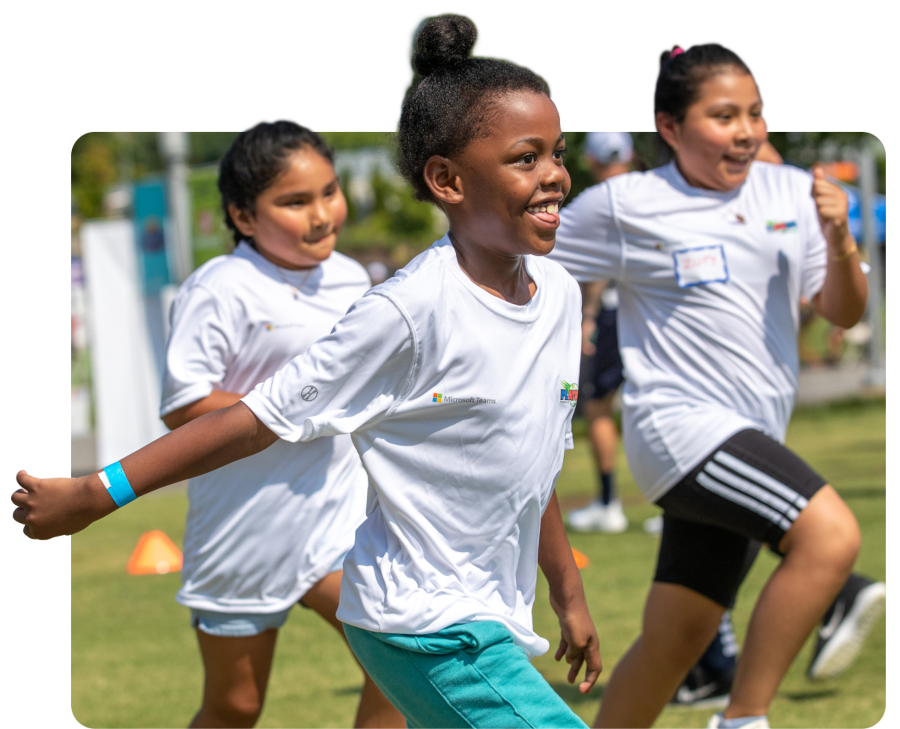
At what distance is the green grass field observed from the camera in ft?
A: 14.4

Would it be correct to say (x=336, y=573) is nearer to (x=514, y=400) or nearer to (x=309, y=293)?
(x=309, y=293)

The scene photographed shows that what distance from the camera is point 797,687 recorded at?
4.52 metres

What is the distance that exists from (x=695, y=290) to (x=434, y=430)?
4.75 ft

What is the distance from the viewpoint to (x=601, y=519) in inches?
306

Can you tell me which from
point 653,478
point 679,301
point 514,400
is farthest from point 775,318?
point 514,400

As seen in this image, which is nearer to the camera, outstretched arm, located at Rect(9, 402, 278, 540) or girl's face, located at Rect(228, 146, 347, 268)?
outstretched arm, located at Rect(9, 402, 278, 540)

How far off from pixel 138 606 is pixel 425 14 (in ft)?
15.1

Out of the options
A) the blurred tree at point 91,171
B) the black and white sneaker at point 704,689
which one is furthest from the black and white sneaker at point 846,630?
the blurred tree at point 91,171

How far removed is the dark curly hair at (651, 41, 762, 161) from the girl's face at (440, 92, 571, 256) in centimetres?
127

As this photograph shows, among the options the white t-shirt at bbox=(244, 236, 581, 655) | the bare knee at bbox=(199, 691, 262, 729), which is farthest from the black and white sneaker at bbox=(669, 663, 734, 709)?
the white t-shirt at bbox=(244, 236, 581, 655)

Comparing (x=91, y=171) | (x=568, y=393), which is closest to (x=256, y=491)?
(x=568, y=393)
